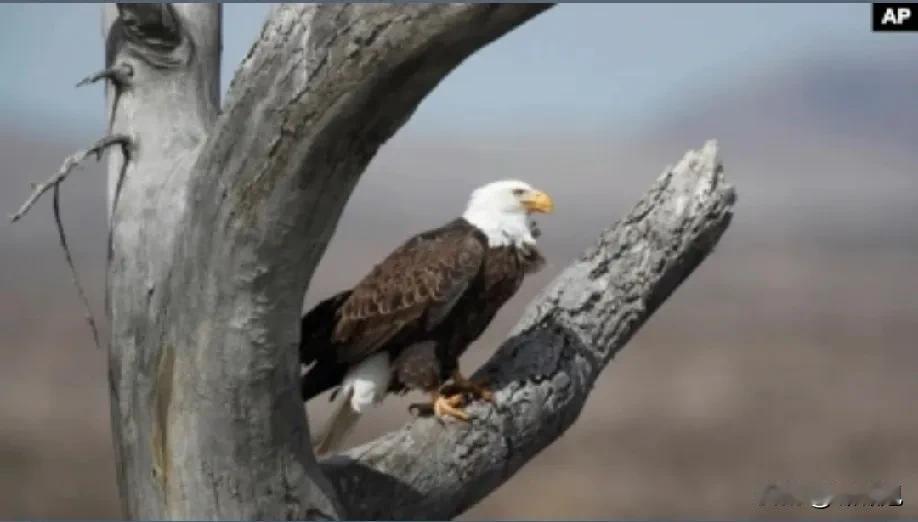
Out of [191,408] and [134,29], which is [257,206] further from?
[134,29]

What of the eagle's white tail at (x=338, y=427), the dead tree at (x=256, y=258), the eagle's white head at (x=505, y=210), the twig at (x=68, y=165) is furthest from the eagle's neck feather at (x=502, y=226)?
the twig at (x=68, y=165)

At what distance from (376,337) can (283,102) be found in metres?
1.13

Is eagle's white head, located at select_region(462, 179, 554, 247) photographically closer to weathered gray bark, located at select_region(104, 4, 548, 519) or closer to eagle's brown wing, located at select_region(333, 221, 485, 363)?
eagle's brown wing, located at select_region(333, 221, 485, 363)

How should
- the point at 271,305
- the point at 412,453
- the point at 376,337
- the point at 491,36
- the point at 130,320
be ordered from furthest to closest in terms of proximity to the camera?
the point at 376,337 → the point at 412,453 → the point at 130,320 → the point at 271,305 → the point at 491,36

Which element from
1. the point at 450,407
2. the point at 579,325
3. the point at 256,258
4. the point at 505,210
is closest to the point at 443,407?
the point at 450,407

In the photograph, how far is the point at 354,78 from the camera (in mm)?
1951

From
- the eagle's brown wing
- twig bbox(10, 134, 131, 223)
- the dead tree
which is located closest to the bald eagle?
the eagle's brown wing

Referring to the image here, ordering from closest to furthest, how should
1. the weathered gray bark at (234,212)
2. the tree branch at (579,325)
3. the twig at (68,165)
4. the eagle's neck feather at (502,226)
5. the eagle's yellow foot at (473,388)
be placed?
the weathered gray bark at (234,212)
the twig at (68,165)
the tree branch at (579,325)
the eagle's yellow foot at (473,388)
the eagle's neck feather at (502,226)

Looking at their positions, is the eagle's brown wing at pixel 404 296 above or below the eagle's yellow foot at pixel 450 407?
above

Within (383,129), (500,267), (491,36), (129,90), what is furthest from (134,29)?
(500,267)

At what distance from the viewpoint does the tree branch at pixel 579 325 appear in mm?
2941

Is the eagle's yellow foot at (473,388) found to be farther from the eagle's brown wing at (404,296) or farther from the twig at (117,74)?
the twig at (117,74)

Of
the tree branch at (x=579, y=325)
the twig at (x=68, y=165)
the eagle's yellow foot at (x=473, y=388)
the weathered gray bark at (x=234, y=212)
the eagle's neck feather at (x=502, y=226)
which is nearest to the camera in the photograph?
the weathered gray bark at (x=234, y=212)

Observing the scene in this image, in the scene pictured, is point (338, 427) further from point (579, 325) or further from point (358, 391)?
point (579, 325)
